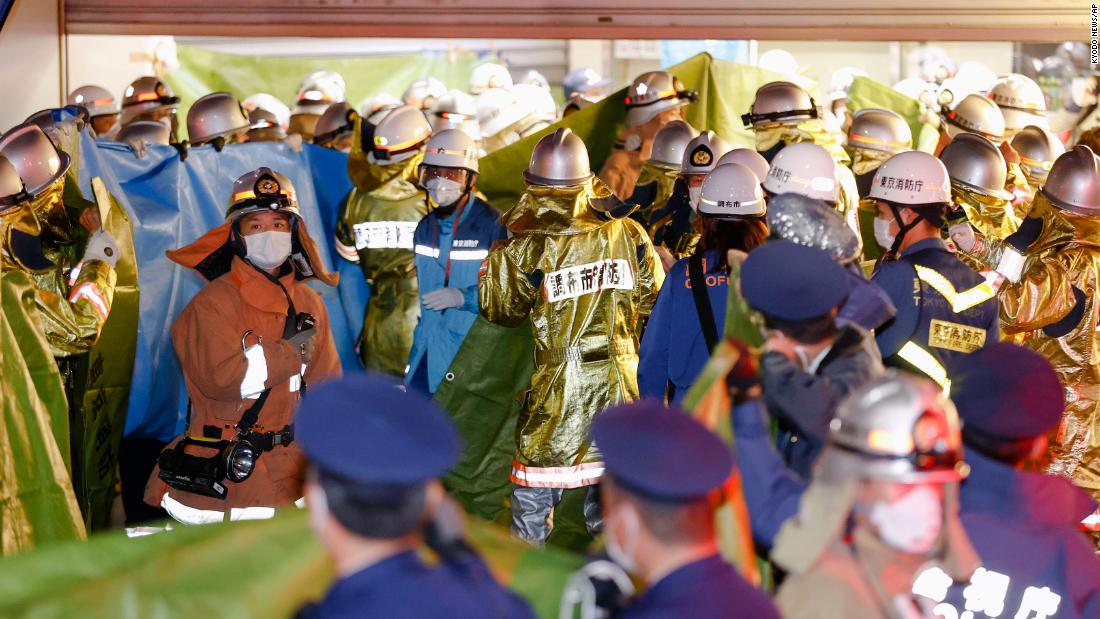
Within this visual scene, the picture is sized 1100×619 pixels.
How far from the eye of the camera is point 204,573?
3.21 metres

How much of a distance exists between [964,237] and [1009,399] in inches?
186

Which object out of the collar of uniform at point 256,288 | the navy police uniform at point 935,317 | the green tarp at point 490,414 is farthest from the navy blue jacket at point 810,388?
the green tarp at point 490,414

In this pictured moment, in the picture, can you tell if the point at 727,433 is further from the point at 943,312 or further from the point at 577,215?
the point at 577,215

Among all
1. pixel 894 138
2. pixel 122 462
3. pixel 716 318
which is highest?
pixel 894 138

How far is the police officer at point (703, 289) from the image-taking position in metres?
6.34

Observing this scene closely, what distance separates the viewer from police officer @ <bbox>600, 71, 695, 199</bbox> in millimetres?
10219

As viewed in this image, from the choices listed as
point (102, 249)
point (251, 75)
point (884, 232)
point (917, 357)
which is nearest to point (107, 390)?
point (102, 249)

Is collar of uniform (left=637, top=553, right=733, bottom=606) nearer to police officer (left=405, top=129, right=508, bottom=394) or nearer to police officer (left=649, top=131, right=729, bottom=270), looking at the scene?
police officer (left=405, top=129, right=508, bottom=394)

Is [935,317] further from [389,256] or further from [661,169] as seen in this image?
[389,256]

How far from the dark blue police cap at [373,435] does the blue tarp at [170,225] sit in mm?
5296

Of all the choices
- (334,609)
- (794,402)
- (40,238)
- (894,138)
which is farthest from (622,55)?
(334,609)

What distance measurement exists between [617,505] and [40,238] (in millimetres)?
4774

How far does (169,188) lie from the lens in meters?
8.87

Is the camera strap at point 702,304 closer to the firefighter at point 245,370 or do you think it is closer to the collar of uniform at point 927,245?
the collar of uniform at point 927,245
